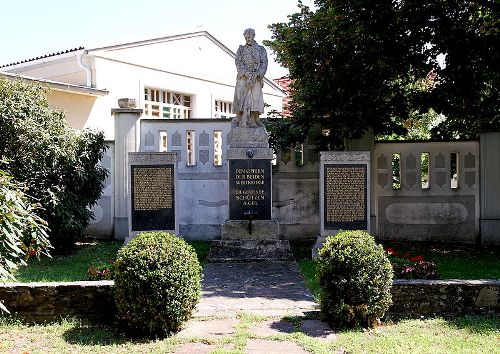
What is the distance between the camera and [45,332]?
248 inches

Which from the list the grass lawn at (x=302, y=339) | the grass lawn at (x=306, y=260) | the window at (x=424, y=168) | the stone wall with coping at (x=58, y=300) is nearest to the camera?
the grass lawn at (x=302, y=339)

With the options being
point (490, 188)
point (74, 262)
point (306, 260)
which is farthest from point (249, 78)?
point (490, 188)

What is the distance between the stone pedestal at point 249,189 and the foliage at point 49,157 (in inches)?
126

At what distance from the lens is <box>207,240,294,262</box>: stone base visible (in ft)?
36.8

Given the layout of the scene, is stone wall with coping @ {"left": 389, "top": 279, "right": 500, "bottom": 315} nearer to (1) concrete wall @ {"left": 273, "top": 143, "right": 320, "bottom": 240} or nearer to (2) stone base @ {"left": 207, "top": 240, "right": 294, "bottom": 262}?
(2) stone base @ {"left": 207, "top": 240, "right": 294, "bottom": 262}

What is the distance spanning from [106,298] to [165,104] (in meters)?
16.2

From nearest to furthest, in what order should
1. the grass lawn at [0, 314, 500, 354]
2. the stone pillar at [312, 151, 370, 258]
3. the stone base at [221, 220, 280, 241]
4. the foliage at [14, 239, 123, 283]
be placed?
the grass lawn at [0, 314, 500, 354], the foliage at [14, 239, 123, 283], the stone pillar at [312, 151, 370, 258], the stone base at [221, 220, 280, 241]

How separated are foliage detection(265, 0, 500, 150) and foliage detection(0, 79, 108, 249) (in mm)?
4959

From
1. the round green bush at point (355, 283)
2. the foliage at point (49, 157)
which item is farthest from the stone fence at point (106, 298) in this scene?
the foliage at point (49, 157)

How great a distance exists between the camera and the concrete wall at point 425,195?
14289 millimetres

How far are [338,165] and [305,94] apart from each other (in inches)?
102

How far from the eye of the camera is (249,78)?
12.0 metres

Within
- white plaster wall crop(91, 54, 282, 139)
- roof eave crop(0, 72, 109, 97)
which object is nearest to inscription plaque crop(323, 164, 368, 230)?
roof eave crop(0, 72, 109, 97)

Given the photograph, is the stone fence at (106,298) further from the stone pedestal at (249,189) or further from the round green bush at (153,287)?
the stone pedestal at (249,189)
